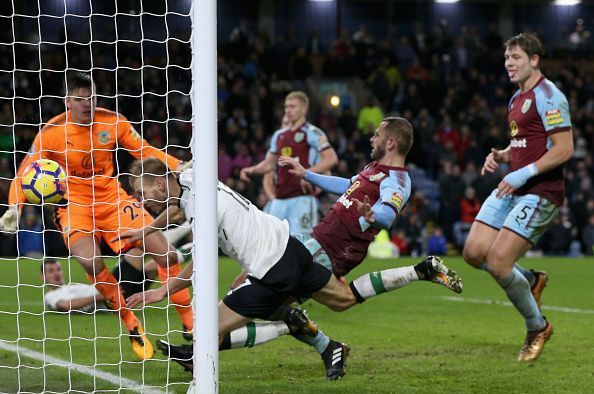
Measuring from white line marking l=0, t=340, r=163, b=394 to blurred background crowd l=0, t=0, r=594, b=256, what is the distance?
789 centimetres

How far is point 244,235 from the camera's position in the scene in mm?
5855

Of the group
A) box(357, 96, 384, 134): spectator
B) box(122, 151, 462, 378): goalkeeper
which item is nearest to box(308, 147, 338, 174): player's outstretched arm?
box(122, 151, 462, 378): goalkeeper

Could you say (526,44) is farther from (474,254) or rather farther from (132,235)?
(132,235)

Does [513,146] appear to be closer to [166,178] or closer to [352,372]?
[352,372]

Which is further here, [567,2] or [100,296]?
[567,2]

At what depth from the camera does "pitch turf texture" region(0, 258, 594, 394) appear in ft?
20.1

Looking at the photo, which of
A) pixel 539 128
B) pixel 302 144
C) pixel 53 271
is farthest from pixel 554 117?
pixel 53 271

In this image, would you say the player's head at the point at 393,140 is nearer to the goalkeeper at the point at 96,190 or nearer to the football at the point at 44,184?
the goalkeeper at the point at 96,190

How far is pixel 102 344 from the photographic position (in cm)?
790

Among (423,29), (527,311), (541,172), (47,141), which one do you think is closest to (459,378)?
(527,311)

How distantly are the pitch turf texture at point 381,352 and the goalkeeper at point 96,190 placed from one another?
1.63 feet

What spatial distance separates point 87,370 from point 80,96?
6.42 ft

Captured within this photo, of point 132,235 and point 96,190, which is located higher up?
point 96,190

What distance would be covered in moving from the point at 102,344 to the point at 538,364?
10.8 ft
